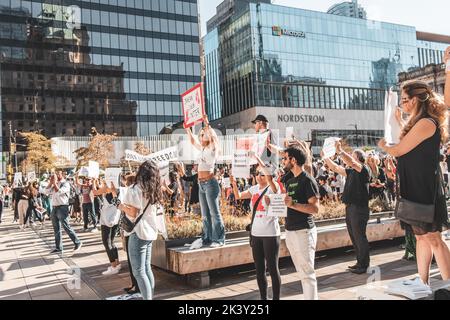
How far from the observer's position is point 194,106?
665cm

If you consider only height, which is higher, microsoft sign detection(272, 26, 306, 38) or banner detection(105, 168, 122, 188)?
microsoft sign detection(272, 26, 306, 38)

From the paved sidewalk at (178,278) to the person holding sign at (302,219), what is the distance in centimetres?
88

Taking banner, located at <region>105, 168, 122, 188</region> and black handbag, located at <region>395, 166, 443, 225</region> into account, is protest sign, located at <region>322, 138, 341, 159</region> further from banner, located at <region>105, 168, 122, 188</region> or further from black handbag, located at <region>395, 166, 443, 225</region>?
banner, located at <region>105, 168, 122, 188</region>

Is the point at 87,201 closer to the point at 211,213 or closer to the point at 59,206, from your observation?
→ the point at 59,206

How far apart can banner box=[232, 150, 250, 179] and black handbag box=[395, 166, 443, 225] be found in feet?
6.63

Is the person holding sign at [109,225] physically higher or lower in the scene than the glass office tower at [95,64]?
lower

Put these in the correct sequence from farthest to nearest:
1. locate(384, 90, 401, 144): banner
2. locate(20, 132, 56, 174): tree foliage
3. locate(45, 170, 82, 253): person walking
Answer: locate(20, 132, 56, 174): tree foliage → locate(45, 170, 82, 253): person walking → locate(384, 90, 401, 144): banner

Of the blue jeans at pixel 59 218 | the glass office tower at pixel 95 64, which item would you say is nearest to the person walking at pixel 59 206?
the blue jeans at pixel 59 218

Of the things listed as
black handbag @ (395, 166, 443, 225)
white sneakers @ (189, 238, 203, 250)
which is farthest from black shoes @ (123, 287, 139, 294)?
black handbag @ (395, 166, 443, 225)

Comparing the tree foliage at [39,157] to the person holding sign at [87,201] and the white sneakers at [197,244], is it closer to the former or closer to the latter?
the person holding sign at [87,201]

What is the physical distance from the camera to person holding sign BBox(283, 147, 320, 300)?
4.17m

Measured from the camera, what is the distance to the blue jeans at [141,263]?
467cm

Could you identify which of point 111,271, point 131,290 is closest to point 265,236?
point 131,290
